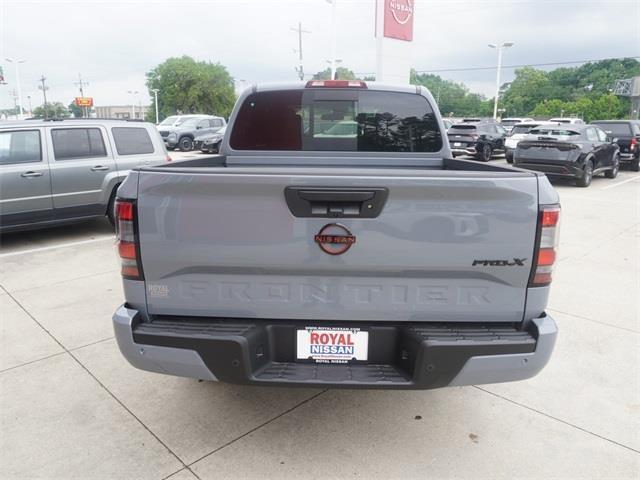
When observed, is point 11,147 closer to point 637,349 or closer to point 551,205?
point 551,205

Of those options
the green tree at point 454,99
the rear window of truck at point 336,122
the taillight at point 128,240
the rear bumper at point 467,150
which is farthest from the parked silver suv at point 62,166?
the green tree at point 454,99

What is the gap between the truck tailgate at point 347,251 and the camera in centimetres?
215

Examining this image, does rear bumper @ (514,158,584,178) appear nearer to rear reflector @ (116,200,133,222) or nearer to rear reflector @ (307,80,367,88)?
rear reflector @ (307,80,367,88)

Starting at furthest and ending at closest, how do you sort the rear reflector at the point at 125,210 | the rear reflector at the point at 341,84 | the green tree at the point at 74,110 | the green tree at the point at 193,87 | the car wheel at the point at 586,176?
the green tree at the point at 74,110 < the green tree at the point at 193,87 < the car wheel at the point at 586,176 < the rear reflector at the point at 341,84 < the rear reflector at the point at 125,210

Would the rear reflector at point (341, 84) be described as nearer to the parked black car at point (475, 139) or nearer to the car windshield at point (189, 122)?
the parked black car at point (475, 139)

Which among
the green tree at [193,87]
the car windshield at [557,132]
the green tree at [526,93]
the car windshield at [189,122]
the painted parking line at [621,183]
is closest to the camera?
the car windshield at [557,132]

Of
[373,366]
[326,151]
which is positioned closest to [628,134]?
[326,151]

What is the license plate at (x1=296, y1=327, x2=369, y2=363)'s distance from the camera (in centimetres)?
232

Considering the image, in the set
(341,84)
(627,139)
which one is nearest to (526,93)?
(627,139)

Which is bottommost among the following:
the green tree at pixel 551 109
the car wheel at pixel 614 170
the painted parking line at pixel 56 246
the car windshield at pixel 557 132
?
the painted parking line at pixel 56 246

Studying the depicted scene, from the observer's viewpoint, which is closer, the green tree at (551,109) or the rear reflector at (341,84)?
the rear reflector at (341,84)

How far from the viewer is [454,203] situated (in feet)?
7.07

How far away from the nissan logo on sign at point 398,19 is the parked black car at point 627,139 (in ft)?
41.2

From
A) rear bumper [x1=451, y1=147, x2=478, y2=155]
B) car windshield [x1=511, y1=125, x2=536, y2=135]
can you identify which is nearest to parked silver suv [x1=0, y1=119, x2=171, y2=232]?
rear bumper [x1=451, y1=147, x2=478, y2=155]
